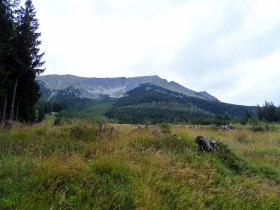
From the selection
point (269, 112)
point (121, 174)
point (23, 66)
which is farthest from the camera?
point (269, 112)

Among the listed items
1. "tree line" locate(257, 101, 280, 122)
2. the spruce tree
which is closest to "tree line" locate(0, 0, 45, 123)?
the spruce tree

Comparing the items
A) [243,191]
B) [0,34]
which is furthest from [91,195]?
[0,34]

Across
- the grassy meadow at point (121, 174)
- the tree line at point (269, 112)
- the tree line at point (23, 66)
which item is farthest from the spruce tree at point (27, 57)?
the tree line at point (269, 112)

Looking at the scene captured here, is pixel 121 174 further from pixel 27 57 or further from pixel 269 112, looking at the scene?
pixel 269 112

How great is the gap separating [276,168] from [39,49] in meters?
35.6

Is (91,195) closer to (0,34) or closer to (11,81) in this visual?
(0,34)

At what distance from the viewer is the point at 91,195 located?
5336 mm

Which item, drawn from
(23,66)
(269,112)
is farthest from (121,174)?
(269,112)

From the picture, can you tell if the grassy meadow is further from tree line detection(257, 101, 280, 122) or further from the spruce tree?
tree line detection(257, 101, 280, 122)

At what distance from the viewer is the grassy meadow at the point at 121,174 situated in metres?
5.23

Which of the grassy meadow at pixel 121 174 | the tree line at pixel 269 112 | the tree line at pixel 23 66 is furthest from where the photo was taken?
the tree line at pixel 269 112

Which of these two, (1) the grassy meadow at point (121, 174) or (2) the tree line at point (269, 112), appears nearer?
(1) the grassy meadow at point (121, 174)

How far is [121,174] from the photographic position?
6121 mm

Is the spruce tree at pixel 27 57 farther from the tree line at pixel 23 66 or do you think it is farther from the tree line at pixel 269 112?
the tree line at pixel 269 112
